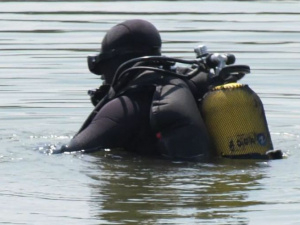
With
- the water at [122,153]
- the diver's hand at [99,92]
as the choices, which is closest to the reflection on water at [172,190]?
the water at [122,153]

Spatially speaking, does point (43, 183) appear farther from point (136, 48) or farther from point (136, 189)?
point (136, 48)

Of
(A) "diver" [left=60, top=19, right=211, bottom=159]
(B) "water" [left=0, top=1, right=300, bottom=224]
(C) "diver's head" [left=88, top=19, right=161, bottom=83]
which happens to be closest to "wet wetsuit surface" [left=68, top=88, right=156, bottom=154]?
(A) "diver" [left=60, top=19, right=211, bottom=159]

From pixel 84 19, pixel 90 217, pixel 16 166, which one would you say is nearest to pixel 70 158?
pixel 16 166

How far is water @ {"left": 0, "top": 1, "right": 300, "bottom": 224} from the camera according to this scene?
294 inches

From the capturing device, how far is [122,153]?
9023 millimetres

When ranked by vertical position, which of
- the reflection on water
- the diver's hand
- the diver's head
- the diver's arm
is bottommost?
the reflection on water

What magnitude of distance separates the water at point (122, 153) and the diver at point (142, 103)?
5.3 inches

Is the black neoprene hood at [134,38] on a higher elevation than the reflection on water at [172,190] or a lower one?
higher

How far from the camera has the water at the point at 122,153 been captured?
24.5 feet

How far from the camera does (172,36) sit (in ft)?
55.3

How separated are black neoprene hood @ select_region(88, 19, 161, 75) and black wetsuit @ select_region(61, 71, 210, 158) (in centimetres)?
27

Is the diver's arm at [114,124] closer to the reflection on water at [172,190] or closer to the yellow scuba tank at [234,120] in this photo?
the reflection on water at [172,190]

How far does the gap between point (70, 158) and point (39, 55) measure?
658cm

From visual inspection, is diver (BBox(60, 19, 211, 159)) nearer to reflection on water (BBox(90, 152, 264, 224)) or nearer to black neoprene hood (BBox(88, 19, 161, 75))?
black neoprene hood (BBox(88, 19, 161, 75))
